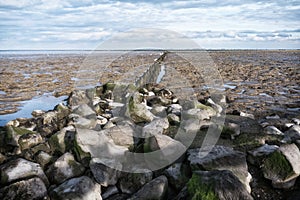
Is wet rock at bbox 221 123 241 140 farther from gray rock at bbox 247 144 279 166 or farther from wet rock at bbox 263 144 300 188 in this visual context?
wet rock at bbox 263 144 300 188

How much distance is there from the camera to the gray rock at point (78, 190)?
14.2 feet

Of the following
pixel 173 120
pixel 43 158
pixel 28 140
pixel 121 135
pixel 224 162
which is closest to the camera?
pixel 224 162

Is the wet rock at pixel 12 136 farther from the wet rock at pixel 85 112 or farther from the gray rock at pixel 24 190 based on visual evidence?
the gray rock at pixel 24 190

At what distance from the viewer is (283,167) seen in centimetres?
480

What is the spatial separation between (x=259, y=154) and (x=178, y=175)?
165 cm

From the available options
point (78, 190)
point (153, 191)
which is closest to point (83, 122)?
point (78, 190)

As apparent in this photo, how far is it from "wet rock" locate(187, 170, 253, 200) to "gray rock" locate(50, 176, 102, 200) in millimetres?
1558

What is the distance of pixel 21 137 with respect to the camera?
630 centimetres

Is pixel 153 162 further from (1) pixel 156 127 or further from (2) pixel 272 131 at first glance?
(2) pixel 272 131

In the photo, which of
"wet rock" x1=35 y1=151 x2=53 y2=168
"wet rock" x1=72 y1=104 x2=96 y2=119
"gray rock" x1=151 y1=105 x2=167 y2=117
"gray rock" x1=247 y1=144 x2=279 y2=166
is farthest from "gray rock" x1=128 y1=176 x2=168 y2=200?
"gray rock" x1=151 y1=105 x2=167 y2=117

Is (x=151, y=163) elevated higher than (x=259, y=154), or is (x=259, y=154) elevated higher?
(x=259, y=154)

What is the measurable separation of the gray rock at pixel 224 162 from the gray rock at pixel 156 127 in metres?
1.35

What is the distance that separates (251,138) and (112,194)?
3201 mm

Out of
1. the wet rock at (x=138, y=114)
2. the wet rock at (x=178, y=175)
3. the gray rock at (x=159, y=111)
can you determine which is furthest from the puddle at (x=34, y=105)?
the wet rock at (x=178, y=175)
